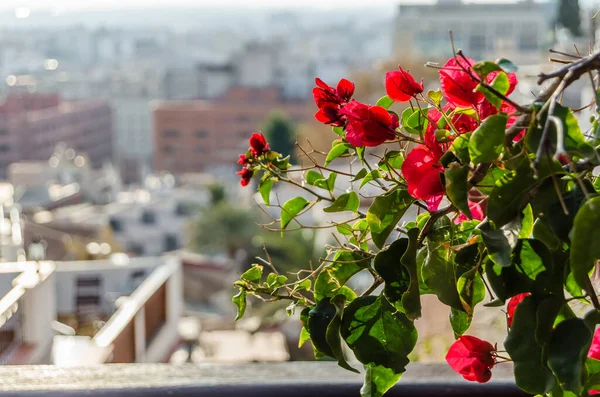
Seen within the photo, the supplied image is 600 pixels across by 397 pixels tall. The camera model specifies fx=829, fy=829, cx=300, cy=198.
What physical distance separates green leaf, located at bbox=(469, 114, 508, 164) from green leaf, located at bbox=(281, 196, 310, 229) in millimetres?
132

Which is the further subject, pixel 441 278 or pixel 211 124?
pixel 211 124

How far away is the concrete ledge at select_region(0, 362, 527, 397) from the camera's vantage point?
579mm

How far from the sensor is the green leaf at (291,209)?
0.42 metres

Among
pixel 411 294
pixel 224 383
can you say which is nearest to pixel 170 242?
pixel 224 383

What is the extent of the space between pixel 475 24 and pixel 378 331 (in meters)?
31.8

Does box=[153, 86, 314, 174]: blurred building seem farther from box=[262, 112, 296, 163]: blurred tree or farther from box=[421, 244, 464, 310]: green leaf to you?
box=[421, 244, 464, 310]: green leaf

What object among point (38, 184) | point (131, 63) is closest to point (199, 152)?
point (38, 184)

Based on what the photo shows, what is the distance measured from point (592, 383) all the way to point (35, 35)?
48137mm

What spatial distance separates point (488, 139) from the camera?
302 mm

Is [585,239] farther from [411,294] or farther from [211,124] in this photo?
[211,124]

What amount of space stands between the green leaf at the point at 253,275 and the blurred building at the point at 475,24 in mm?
29526

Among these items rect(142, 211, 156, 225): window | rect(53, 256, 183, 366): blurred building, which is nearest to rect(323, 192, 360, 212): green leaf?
rect(53, 256, 183, 366): blurred building

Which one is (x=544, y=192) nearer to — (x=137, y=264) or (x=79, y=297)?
(x=79, y=297)

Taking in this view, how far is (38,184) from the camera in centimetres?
1647
